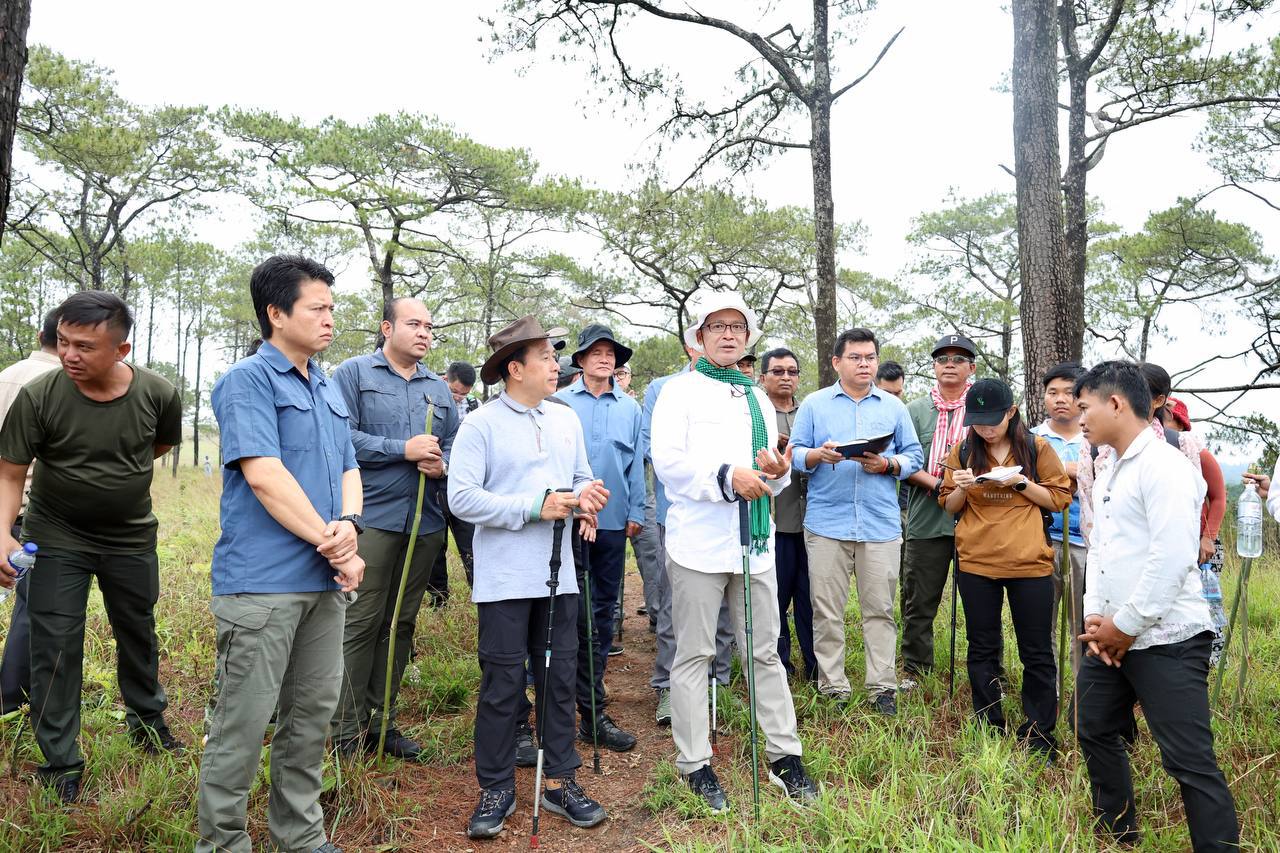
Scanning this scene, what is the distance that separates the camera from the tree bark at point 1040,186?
5.96 metres

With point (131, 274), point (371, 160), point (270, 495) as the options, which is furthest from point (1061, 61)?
point (131, 274)

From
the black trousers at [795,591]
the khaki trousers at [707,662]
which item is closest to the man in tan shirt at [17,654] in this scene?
the khaki trousers at [707,662]

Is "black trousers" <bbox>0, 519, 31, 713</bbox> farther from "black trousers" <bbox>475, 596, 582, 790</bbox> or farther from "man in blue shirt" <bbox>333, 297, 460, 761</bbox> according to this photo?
"black trousers" <bbox>475, 596, 582, 790</bbox>

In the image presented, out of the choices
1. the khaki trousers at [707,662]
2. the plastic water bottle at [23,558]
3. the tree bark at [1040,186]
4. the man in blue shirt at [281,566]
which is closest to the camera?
the man in blue shirt at [281,566]

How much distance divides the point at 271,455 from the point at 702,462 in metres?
1.85

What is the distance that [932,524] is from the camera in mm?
4887

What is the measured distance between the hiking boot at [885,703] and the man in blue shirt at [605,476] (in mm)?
1447

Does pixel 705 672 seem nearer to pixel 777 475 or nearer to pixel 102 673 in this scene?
pixel 777 475

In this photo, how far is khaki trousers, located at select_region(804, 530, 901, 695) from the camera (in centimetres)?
448

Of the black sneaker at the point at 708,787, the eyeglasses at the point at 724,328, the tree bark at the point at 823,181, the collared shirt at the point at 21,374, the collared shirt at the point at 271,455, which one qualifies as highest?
the tree bark at the point at 823,181

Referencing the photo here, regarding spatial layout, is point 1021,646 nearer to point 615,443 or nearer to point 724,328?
point 724,328

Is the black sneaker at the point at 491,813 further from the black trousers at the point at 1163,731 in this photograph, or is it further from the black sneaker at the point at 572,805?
the black trousers at the point at 1163,731

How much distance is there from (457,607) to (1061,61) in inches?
390

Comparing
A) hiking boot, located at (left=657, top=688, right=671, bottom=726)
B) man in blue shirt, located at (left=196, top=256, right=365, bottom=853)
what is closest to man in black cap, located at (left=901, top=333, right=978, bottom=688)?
hiking boot, located at (left=657, top=688, right=671, bottom=726)
